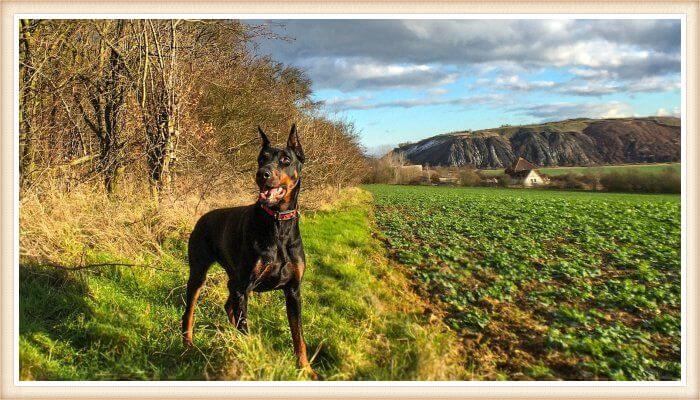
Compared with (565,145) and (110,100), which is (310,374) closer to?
(110,100)

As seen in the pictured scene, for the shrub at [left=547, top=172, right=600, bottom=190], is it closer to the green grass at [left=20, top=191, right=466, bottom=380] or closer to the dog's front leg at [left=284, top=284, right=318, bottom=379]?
the green grass at [left=20, top=191, right=466, bottom=380]

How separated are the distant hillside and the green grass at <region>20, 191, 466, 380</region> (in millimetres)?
3461

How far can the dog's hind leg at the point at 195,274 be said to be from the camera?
420cm

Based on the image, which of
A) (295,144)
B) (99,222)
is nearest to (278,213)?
(295,144)

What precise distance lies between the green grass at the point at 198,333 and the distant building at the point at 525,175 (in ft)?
149

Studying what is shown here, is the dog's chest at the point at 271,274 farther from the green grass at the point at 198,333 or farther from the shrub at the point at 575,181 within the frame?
the shrub at the point at 575,181

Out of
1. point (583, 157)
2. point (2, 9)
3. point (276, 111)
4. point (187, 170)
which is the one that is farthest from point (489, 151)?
point (2, 9)

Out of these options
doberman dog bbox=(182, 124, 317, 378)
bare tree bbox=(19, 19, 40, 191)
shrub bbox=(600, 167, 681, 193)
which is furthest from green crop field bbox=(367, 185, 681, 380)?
shrub bbox=(600, 167, 681, 193)

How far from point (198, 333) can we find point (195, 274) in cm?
62

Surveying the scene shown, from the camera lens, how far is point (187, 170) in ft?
30.1

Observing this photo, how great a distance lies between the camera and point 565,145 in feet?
151

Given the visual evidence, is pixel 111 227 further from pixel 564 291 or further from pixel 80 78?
pixel 564 291

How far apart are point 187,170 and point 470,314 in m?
6.72

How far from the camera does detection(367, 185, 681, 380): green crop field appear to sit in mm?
4914
